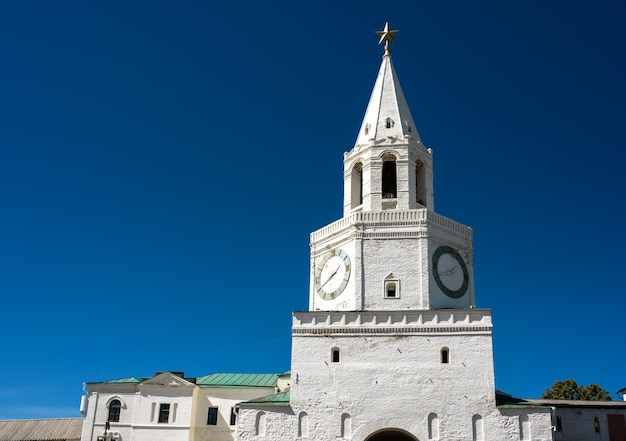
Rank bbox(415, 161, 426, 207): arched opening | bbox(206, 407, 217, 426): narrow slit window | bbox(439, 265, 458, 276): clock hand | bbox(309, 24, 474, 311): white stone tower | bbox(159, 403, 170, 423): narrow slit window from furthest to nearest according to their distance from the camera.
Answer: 1. bbox(206, 407, 217, 426): narrow slit window
2. bbox(159, 403, 170, 423): narrow slit window
3. bbox(415, 161, 426, 207): arched opening
4. bbox(439, 265, 458, 276): clock hand
5. bbox(309, 24, 474, 311): white stone tower

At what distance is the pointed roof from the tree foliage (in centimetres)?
3058

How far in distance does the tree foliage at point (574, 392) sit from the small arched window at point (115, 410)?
35659mm

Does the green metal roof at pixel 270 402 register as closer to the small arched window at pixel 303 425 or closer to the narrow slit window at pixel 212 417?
the small arched window at pixel 303 425

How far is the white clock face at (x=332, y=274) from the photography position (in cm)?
3300

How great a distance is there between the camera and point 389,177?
3603 cm

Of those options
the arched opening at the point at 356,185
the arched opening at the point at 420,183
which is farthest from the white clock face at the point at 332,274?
the arched opening at the point at 420,183

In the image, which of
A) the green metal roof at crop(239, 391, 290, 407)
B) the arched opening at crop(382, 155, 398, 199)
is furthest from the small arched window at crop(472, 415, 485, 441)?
the arched opening at crop(382, 155, 398, 199)

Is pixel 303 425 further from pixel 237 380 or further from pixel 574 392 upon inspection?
pixel 574 392

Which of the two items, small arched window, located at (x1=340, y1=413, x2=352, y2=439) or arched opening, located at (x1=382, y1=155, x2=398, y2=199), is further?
arched opening, located at (x1=382, y1=155, x2=398, y2=199)

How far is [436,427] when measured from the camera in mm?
29125

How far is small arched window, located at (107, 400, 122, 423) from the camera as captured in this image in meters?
39.6

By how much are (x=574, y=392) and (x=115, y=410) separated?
38052 millimetres

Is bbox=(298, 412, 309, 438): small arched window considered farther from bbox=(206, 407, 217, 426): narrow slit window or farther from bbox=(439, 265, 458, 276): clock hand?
bbox=(206, 407, 217, 426): narrow slit window

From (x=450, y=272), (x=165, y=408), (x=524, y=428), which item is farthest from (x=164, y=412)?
(x=524, y=428)
